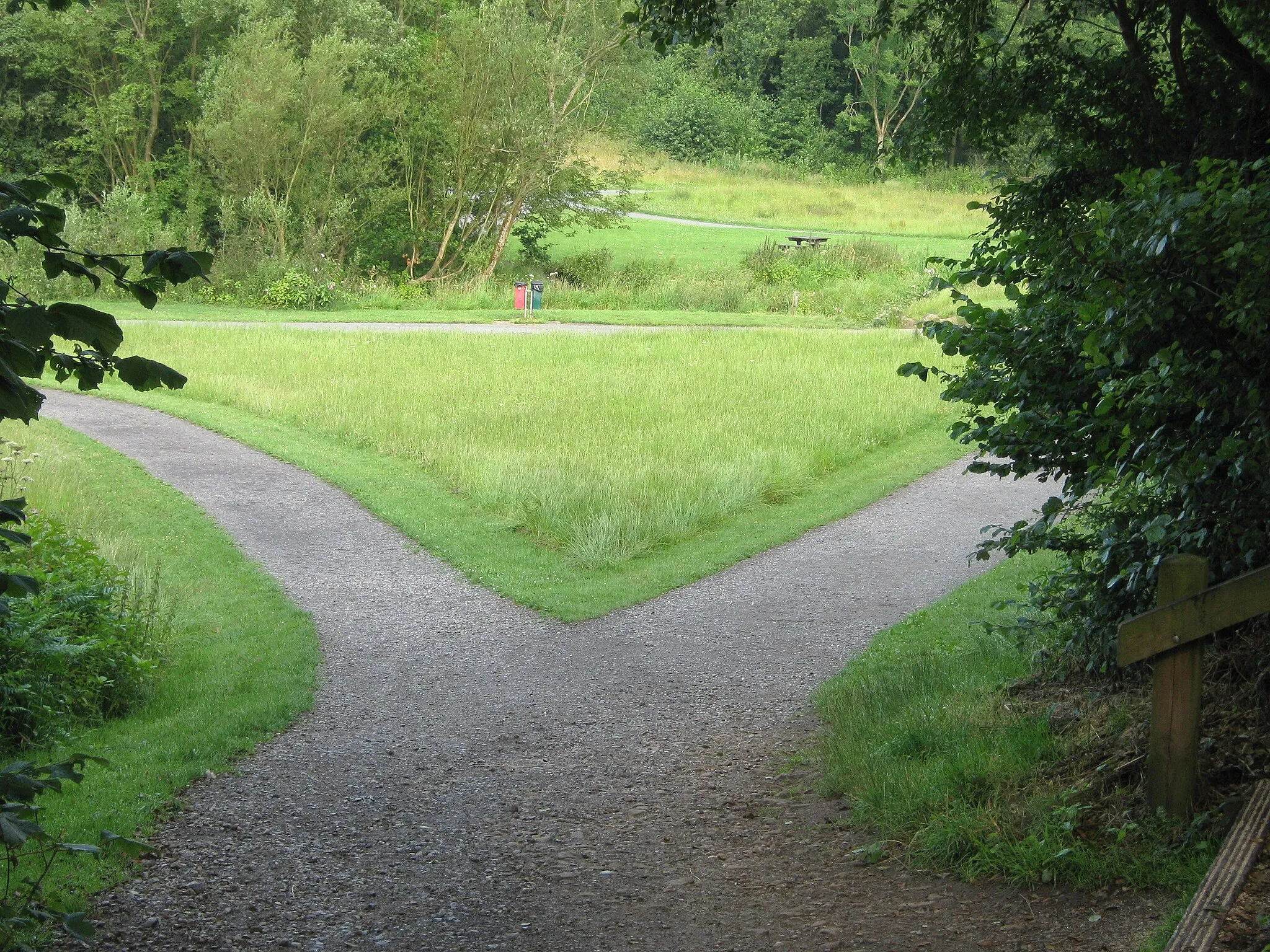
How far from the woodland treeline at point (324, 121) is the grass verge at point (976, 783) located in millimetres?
29714

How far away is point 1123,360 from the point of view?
A: 4.74m

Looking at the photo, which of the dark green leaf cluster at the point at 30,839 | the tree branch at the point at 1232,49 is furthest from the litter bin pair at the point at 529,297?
the dark green leaf cluster at the point at 30,839

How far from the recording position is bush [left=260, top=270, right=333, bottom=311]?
34.4 m

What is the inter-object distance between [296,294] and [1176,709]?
32499 mm

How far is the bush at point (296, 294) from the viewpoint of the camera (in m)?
34.4

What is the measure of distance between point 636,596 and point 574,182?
107 ft

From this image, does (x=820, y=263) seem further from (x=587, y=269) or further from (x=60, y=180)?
(x=60, y=180)

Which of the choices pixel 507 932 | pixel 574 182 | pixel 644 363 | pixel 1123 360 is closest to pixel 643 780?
pixel 507 932

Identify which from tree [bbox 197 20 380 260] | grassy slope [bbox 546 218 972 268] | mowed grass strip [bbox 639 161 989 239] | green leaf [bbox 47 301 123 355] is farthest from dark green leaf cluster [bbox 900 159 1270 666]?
mowed grass strip [bbox 639 161 989 239]

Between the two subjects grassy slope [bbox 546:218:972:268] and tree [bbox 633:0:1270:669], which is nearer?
tree [bbox 633:0:1270:669]

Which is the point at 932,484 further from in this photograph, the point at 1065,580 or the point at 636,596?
the point at 1065,580

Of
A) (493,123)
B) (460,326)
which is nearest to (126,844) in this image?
(460,326)

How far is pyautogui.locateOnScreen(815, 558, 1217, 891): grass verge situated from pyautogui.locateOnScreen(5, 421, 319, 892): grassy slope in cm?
340

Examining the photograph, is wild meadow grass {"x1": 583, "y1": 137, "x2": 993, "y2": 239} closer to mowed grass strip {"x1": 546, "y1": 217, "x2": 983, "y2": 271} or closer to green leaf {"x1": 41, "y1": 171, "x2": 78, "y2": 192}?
mowed grass strip {"x1": 546, "y1": 217, "x2": 983, "y2": 271}
